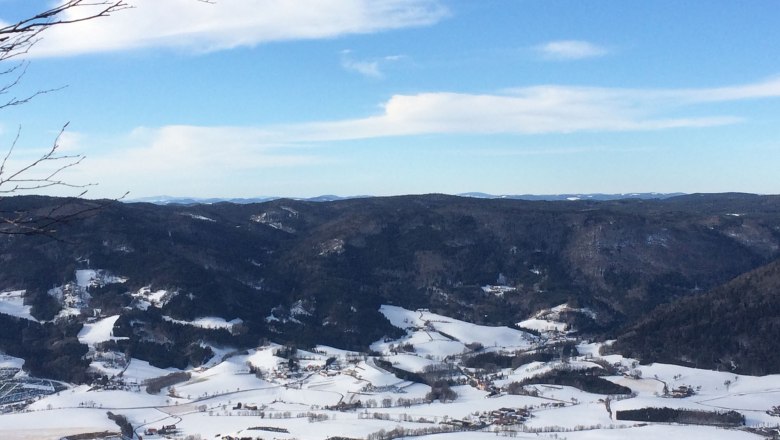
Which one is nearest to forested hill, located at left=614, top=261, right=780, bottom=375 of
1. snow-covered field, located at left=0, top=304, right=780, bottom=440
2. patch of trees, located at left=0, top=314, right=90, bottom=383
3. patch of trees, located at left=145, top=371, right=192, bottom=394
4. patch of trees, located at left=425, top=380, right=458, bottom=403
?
snow-covered field, located at left=0, top=304, right=780, bottom=440

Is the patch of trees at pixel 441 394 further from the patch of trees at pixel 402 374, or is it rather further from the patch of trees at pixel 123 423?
the patch of trees at pixel 123 423

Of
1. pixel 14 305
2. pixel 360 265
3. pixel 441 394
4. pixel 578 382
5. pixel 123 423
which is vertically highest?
pixel 360 265

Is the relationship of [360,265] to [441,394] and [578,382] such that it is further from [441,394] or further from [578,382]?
[441,394]

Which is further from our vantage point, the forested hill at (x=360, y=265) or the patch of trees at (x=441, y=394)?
the forested hill at (x=360, y=265)

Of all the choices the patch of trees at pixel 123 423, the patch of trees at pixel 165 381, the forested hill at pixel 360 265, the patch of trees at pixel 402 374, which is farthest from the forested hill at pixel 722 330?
the patch of trees at pixel 123 423

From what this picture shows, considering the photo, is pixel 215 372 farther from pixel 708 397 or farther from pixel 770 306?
pixel 770 306

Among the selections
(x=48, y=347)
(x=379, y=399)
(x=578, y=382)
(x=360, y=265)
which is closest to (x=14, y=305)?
(x=48, y=347)
